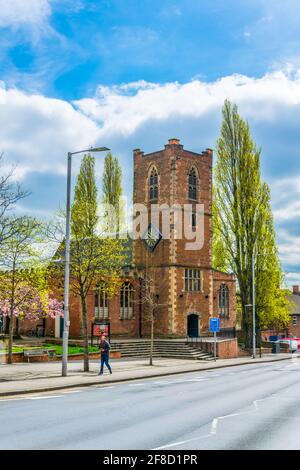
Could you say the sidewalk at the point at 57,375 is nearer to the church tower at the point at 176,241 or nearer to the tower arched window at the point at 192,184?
the church tower at the point at 176,241

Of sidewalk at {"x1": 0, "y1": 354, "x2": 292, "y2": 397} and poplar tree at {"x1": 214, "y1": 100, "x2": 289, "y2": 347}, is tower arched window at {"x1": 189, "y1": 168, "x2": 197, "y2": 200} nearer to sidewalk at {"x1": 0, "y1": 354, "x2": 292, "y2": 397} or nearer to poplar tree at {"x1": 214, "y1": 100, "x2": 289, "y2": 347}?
poplar tree at {"x1": 214, "y1": 100, "x2": 289, "y2": 347}

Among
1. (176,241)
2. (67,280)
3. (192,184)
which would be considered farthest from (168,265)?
(67,280)

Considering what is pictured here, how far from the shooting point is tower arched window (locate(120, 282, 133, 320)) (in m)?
48.6

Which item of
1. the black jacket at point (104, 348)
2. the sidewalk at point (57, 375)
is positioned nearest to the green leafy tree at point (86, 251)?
the black jacket at point (104, 348)

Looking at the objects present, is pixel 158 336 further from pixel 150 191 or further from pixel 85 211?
pixel 85 211

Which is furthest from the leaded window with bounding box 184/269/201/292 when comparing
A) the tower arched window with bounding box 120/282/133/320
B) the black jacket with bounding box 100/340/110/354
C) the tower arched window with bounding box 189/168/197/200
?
the black jacket with bounding box 100/340/110/354

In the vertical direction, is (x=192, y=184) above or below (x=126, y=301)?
above

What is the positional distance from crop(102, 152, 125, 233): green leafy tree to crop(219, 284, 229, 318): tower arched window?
15.7 m

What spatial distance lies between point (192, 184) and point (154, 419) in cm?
3948

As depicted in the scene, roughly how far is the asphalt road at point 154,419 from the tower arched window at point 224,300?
3512cm

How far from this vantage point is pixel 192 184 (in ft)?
169

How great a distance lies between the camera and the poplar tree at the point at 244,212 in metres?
50.8

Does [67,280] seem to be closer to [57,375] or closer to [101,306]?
[57,375]
